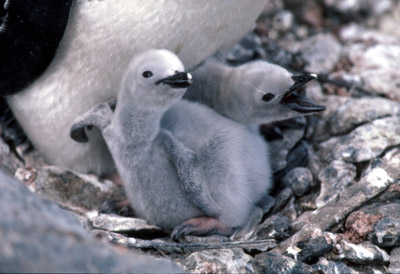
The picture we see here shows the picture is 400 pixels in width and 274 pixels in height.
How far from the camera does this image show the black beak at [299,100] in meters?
1.44

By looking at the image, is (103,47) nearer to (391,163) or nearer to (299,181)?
(299,181)

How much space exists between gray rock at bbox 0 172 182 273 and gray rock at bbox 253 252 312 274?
413 millimetres

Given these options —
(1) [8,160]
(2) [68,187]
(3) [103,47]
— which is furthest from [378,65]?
(1) [8,160]

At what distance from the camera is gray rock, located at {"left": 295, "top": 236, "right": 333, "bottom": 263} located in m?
1.27

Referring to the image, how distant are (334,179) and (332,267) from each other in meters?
0.39

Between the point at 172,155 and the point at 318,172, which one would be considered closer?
the point at 172,155

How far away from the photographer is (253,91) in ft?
4.96

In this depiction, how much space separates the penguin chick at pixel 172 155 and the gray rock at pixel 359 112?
16.1 inches

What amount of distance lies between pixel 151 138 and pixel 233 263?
42 centimetres

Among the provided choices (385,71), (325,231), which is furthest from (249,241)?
(385,71)

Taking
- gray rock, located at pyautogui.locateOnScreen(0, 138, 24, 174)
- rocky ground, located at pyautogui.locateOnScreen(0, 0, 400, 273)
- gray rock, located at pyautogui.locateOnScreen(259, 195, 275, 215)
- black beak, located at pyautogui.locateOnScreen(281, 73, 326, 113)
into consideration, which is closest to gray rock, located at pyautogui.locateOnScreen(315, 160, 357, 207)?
rocky ground, located at pyautogui.locateOnScreen(0, 0, 400, 273)

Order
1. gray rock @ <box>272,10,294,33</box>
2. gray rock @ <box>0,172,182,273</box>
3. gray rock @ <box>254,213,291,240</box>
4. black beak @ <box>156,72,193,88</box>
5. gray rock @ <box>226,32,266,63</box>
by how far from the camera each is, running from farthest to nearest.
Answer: gray rock @ <box>272,10,294,33</box>, gray rock @ <box>226,32,266,63</box>, gray rock @ <box>254,213,291,240</box>, black beak @ <box>156,72,193,88</box>, gray rock @ <box>0,172,182,273</box>

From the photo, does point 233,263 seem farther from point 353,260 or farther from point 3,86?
point 3,86

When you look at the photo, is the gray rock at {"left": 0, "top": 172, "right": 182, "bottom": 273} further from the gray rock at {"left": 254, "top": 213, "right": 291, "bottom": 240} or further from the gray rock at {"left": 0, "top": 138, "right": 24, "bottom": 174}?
the gray rock at {"left": 0, "top": 138, "right": 24, "bottom": 174}
